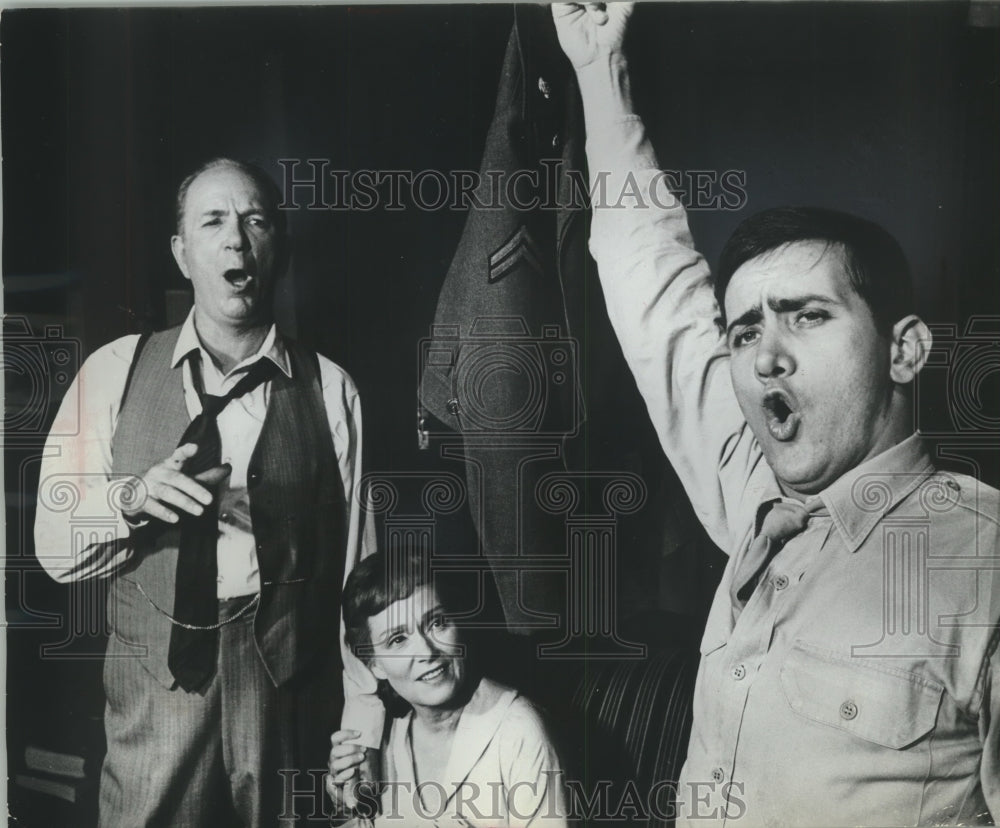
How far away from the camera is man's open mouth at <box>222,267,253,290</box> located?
2945 millimetres

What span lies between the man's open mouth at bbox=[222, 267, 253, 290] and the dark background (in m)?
0.11

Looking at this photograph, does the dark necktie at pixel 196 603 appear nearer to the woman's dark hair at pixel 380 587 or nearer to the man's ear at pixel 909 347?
the woman's dark hair at pixel 380 587

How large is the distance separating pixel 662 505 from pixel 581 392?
0.42 m

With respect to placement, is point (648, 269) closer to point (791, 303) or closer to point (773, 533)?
point (791, 303)

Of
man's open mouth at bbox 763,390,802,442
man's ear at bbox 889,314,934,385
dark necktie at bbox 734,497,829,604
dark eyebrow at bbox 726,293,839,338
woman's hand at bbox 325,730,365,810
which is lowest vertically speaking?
woman's hand at bbox 325,730,365,810

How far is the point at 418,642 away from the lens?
9.63 feet

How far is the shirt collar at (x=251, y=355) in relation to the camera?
2957 mm

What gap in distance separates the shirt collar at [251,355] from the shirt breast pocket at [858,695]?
1.75 meters

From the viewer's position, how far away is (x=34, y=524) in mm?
2994

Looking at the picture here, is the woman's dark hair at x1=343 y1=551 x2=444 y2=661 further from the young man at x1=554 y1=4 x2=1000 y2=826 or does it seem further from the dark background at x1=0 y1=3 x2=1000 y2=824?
the young man at x1=554 y1=4 x2=1000 y2=826

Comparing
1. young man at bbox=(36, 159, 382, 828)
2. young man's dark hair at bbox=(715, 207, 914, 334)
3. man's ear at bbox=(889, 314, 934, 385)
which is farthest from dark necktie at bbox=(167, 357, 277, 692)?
man's ear at bbox=(889, 314, 934, 385)

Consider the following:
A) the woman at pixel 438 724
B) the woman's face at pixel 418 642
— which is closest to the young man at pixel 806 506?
the woman at pixel 438 724

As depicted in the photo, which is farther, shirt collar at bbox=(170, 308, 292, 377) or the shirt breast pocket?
shirt collar at bbox=(170, 308, 292, 377)

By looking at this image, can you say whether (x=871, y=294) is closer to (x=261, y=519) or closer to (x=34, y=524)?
(x=261, y=519)
